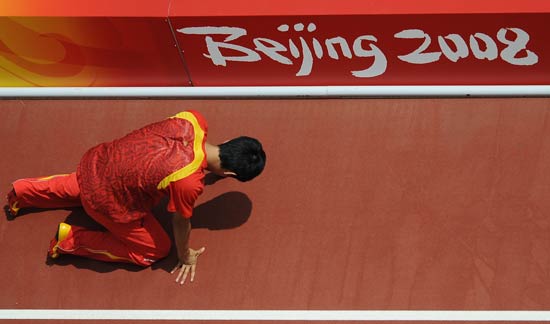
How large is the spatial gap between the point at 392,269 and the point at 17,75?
3616 mm

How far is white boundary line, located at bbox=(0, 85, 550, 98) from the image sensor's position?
18.0ft

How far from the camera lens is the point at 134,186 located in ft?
14.2

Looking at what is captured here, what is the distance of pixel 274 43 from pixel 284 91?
497 mm

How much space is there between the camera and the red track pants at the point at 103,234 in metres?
4.71

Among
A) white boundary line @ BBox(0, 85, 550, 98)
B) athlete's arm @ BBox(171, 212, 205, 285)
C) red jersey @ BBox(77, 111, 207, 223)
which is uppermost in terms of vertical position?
white boundary line @ BBox(0, 85, 550, 98)

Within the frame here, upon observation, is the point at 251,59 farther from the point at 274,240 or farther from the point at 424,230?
the point at 424,230

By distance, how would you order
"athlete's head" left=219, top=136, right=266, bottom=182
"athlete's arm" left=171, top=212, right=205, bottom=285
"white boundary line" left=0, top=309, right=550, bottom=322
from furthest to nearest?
"white boundary line" left=0, top=309, right=550, bottom=322
"athlete's arm" left=171, top=212, right=205, bottom=285
"athlete's head" left=219, top=136, right=266, bottom=182

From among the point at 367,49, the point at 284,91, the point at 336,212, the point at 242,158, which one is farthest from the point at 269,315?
the point at 367,49

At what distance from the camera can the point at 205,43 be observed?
532 centimetres

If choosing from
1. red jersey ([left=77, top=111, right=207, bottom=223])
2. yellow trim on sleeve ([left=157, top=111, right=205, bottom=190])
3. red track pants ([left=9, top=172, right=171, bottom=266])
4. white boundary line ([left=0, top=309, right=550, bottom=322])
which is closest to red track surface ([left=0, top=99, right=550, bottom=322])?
white boundary line ([left=0, top=309, right=550, bottom=322])

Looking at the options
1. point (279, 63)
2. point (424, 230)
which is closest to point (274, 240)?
point (424, 230)

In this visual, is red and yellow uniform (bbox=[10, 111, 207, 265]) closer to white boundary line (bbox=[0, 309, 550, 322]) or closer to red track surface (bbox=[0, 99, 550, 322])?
red track surface (bbox=[0, 99, 550, 322])

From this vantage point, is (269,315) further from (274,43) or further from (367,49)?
(367,49)

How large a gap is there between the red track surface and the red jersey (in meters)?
0.75
